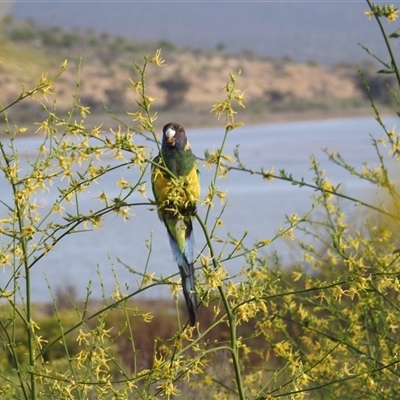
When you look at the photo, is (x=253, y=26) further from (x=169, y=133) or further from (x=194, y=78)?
(x=169, y=133)

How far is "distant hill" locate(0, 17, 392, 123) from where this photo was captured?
34.1 m

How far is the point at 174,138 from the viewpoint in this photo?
3.28 meters

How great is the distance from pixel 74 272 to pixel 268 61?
37.7m

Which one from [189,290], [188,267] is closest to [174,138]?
[188,267]

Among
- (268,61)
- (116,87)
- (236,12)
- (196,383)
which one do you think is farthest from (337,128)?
(236,12)

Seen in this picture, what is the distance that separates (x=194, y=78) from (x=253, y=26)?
36.6m

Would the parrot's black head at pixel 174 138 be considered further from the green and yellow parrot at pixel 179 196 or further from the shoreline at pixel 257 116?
the shoreline at pixel 257 116

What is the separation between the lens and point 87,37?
43000mm

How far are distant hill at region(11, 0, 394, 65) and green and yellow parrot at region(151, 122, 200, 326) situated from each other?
1893 inches

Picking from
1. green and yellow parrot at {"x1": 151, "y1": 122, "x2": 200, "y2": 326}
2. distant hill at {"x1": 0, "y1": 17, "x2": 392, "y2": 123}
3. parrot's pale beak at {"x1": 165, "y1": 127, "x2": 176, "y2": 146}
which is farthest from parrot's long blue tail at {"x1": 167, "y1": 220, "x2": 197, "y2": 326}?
distant hill at {"x1": 0, "y1": 17, "x2": 392, "y2": 123}

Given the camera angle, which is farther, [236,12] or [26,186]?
[236,12]

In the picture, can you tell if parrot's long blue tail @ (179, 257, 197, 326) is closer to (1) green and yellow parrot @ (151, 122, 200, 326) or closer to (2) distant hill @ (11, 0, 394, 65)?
(1) green and yellow parrot @ (151, 122, 200, 326)

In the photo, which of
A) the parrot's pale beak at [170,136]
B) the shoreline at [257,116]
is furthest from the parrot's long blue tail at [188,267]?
the shoreline at [257,116]

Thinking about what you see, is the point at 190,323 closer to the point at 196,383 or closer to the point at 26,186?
the point at 26,186
